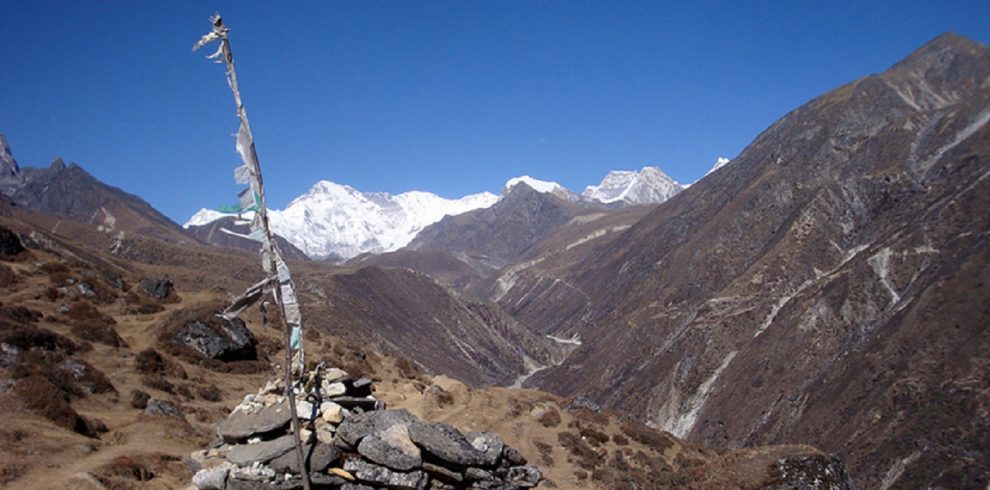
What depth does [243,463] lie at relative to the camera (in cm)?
1330

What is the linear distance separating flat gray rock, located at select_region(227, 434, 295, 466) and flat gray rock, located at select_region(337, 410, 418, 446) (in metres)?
1.09

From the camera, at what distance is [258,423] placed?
46.3 ft

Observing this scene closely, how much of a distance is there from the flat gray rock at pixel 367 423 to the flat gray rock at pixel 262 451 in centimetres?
109

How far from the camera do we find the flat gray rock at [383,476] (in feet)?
43.3

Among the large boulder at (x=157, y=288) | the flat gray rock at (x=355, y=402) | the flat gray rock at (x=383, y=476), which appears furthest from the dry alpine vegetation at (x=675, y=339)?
the flat gray rock at (x=355, y=402)

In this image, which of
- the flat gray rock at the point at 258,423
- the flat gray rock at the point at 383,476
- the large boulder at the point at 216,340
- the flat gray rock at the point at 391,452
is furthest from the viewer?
the large boulder at the point at 216,340

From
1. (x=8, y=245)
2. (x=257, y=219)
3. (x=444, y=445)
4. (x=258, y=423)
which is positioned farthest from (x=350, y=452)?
(x=8, y=245)

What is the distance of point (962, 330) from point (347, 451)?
3095 inches

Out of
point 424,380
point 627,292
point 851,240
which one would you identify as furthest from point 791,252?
point 424,380

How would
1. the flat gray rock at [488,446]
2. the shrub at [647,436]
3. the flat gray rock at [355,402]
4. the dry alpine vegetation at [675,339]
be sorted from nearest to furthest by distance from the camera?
the flat gray rock at [488,446], the flat gray rock at [355,402], the dry alpine vegetation at [675,339], the shrub at [647,436]

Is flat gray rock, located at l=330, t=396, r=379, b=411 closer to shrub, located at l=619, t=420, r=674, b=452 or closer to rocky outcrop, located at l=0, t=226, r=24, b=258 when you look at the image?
shrub, located at l=619, t=420, r=674, b=452

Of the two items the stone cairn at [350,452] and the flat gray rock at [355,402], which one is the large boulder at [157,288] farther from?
the flat gray rock at [355,402]

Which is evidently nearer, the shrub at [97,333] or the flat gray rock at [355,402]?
the flat gray rock at [355,402]

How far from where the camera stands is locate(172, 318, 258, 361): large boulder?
1181 inches
